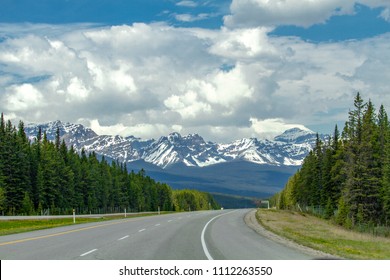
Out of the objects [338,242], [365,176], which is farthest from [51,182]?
[338,242]

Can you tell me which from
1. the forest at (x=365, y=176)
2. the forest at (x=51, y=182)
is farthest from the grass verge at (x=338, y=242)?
the forest at (x=51, y=182)

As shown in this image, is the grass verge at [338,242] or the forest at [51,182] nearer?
the grass verge at [338,242]

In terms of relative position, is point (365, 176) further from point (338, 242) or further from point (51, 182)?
point (51, 182)

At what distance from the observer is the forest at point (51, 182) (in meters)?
79.8

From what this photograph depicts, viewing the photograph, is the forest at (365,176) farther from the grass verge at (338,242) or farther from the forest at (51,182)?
the forest at (51,182)

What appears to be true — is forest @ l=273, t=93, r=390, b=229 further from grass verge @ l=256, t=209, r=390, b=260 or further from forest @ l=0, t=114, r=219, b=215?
forest @ l=0, t=114, r=219, b=215

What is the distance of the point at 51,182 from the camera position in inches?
3580

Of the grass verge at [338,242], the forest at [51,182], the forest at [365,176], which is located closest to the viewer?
the grass verge at [338,242]

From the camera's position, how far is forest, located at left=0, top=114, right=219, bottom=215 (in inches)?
3142

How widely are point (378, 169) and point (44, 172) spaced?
5438cm

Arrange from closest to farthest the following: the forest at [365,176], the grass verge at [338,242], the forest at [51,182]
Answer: the grass verge at [338,242] < the forest at [365,176] < the forest at [51,182]

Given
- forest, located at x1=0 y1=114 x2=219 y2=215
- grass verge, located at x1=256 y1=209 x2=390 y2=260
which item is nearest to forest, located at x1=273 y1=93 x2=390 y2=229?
grass verge, located at x1=256 y1=209 x2=390 y2=260
